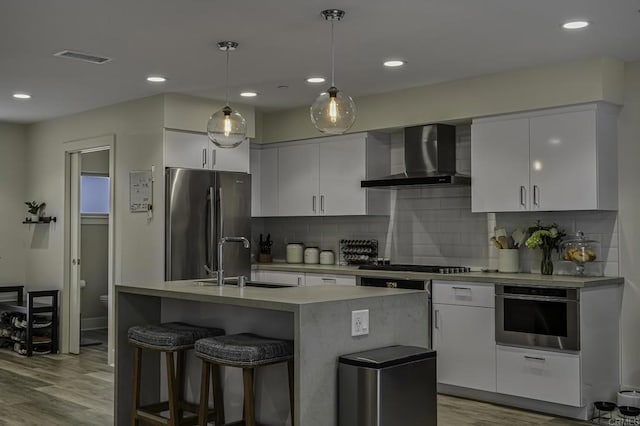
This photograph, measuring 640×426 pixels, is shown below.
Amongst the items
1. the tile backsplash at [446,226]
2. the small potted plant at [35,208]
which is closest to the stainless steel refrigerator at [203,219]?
the tile backsplash at [446,226]

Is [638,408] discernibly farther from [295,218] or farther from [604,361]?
[295,218]

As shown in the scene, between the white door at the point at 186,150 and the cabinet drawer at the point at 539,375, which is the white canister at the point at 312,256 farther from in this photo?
the cabinet drawer at the point at 539,375

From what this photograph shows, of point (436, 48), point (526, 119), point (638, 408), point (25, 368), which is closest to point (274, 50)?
point (436, 48)

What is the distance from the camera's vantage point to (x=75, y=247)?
7809mm

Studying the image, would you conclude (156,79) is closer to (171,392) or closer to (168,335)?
(168,335)

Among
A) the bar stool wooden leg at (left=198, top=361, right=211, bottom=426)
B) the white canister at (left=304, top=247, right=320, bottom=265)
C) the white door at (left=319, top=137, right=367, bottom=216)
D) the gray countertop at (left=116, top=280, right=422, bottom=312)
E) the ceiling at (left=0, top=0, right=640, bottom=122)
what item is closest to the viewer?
the gray countertop at (left=116, top=280, right=422, bottom=312)

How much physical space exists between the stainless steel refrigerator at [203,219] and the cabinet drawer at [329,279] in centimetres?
67

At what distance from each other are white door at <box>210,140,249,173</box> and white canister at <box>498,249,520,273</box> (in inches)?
107

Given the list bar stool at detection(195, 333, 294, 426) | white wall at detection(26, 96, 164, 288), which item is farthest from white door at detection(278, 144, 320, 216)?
bar stool at detection(195, 333, 294, 426)

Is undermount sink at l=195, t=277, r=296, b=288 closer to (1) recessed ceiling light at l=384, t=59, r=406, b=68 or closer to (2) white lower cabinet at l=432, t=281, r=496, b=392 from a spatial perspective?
(2) white lower cabinet at l=432, t=281, r=496, b=392

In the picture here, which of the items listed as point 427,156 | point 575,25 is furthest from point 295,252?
point 575,25

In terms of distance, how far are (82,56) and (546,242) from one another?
12.4 ft

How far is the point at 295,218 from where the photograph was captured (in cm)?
786

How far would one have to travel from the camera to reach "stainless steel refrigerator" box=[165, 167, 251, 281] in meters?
6.44
